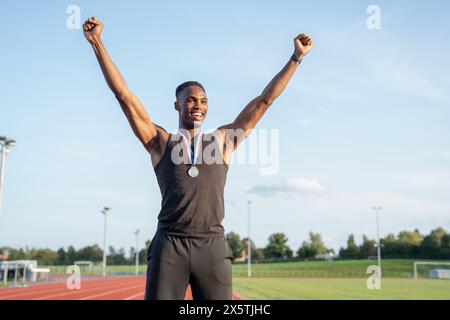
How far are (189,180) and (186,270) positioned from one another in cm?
54

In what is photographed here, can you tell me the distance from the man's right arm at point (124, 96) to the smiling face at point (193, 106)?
0.60ft

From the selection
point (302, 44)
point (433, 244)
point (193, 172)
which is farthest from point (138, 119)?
point (433, 244)

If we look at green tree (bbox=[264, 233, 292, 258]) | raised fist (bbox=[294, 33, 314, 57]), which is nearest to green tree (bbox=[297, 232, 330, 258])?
green tree (bbox=[264, 233, 292, 258])

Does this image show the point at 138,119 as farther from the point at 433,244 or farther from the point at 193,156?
the point at 433,244

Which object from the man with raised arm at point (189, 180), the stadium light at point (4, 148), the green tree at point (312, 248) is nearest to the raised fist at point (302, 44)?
the man with raised arm at point (189, 180)

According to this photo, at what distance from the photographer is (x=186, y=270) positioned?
2.96 metres

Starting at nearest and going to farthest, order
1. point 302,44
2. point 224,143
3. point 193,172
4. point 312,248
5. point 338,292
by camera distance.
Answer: point 193,172
point 224,143
point 302,44
point 338,292
point 312,248

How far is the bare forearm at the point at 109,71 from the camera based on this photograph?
3.15m

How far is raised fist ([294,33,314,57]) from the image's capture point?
349 cm

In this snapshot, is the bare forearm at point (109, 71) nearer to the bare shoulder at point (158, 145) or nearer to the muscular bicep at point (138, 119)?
the muscular bicep at point (138, 119)

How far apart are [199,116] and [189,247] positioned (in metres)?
0.87

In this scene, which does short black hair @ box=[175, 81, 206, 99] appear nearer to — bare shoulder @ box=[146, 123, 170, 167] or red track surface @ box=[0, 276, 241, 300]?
bare shoulder @ box=[146, 123, 170, 167]
